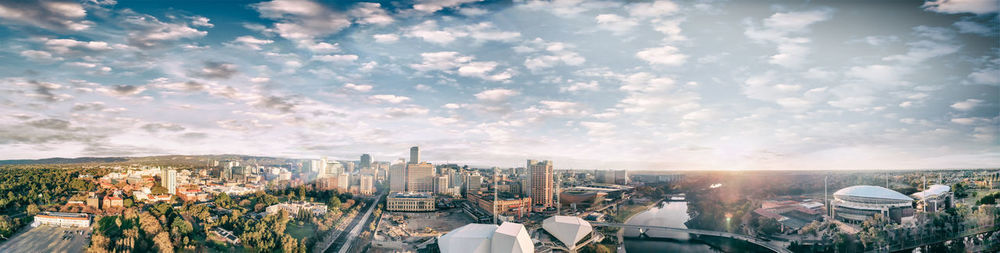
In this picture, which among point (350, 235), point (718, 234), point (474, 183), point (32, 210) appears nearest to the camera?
point (32, 210)

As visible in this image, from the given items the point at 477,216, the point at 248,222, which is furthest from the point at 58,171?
the point at 477,216

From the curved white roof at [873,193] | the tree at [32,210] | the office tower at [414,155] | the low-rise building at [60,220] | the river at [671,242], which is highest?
the office tower at [414,155]

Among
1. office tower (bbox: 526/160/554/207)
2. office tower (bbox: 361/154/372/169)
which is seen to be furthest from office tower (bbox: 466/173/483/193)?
office tower (bbox: 361/154/372/169)

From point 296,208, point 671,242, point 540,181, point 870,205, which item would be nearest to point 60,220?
point 296,208

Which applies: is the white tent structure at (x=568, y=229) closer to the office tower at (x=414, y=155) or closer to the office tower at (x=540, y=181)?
the office tower at (x=540, y=181)

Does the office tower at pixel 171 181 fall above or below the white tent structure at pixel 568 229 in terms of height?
above

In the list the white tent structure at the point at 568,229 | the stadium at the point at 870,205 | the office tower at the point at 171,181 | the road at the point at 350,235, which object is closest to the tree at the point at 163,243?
the road at the point at 350,235

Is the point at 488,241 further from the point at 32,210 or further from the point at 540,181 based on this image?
the point at 32,210
